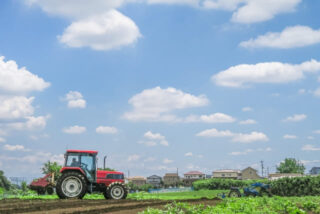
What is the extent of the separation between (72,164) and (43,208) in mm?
5505

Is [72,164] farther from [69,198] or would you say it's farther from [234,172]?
[234,172]

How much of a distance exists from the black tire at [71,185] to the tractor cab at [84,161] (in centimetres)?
52

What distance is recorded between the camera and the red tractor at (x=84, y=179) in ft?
62.2

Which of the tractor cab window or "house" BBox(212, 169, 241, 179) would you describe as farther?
"house" BBox(212, 169, 241, 179)

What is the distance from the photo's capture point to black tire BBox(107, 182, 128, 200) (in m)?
19.5

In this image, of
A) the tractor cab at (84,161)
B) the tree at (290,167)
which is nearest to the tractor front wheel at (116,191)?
the tractor cab at (84,161)

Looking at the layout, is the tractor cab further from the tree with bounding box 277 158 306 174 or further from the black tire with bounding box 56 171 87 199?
the tree with bounding box 277 158 306 174

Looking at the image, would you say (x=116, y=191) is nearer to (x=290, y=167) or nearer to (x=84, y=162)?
(x=84, y=162)

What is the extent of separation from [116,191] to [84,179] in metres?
1.85

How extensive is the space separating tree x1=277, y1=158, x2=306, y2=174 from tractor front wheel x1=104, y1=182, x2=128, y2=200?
306 ft

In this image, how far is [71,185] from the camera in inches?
750

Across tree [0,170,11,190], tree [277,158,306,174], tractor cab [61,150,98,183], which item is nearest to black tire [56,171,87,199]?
tractor cab [61,150,98,183]

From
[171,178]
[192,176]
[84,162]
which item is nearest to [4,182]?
[84,162]

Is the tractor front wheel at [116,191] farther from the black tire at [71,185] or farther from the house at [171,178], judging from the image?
the house at [171,178]
